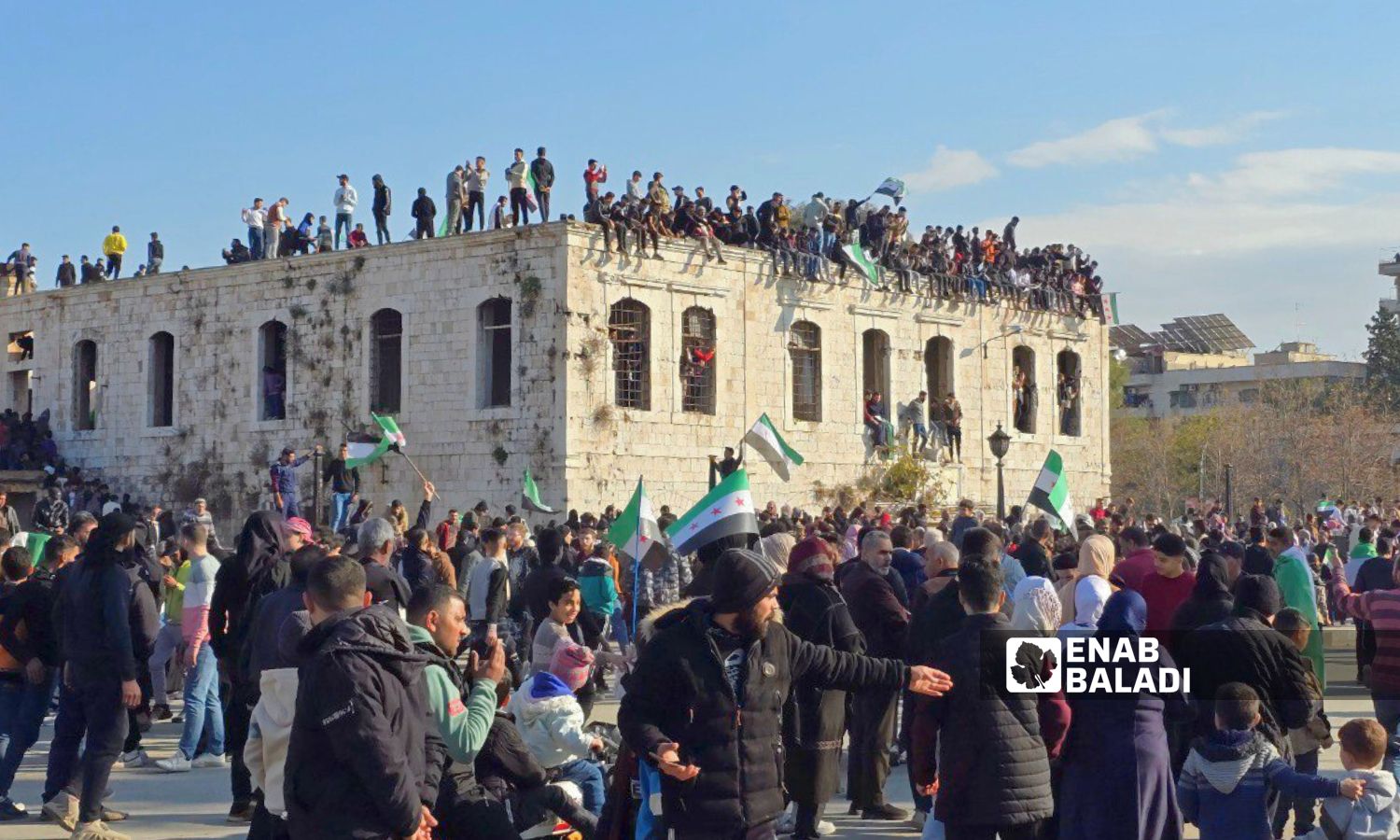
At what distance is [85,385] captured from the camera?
34.3m

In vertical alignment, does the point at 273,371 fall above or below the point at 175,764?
above

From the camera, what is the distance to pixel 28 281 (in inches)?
1452

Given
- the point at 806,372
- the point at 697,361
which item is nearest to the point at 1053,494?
the point at 697,361

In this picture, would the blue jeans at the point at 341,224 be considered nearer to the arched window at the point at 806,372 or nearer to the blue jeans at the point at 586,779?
the arched window at the point at 806,372

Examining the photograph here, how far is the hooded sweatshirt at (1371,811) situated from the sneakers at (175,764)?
765cm

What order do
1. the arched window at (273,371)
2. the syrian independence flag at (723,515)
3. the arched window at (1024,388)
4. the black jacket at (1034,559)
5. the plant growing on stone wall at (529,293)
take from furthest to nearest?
the arched window at (1024,388) → the arched window at (273,371) → the plant growing on stone wall at (529,293) → the black jacket at (1034,559) → the syrian independence flag at (723,515)

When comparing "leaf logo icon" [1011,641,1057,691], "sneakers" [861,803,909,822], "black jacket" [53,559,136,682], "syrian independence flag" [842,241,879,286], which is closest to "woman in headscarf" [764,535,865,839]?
"sneakers" [861,803,909,822]

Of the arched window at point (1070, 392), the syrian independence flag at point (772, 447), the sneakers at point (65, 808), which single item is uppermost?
the arched window at point (1070, 392)

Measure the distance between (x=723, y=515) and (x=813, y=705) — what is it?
3.10 meters

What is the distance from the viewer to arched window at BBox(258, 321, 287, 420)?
30812mm

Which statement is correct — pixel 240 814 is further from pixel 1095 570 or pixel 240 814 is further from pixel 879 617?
pixel 1095 570

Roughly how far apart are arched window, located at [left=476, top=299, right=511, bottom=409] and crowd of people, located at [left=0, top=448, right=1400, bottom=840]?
16865 millimetres

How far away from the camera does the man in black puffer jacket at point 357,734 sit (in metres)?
4.84

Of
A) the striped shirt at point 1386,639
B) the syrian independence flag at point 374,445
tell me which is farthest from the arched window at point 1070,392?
the striped shirt at point 1386,639
